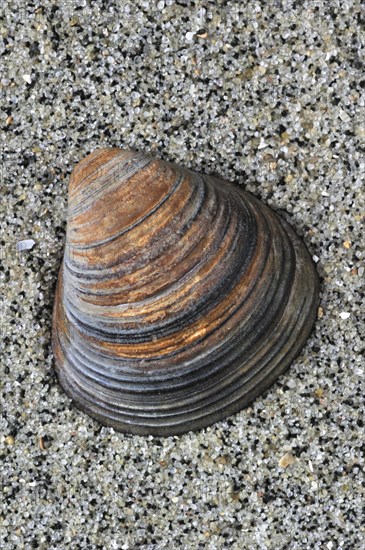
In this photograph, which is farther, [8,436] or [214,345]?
[8,436]

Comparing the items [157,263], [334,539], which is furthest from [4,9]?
[334,539]

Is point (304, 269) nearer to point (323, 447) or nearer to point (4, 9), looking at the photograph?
point (323, 447)

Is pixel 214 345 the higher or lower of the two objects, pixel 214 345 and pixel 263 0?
the lower

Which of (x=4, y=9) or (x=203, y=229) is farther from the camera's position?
(x=4, y=9)

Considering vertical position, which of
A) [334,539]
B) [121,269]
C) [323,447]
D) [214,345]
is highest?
[121,269]

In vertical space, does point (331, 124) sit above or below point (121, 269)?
above

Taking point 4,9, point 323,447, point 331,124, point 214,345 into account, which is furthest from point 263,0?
point 323,447

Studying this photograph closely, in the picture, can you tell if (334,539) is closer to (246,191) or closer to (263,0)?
(246,191)
